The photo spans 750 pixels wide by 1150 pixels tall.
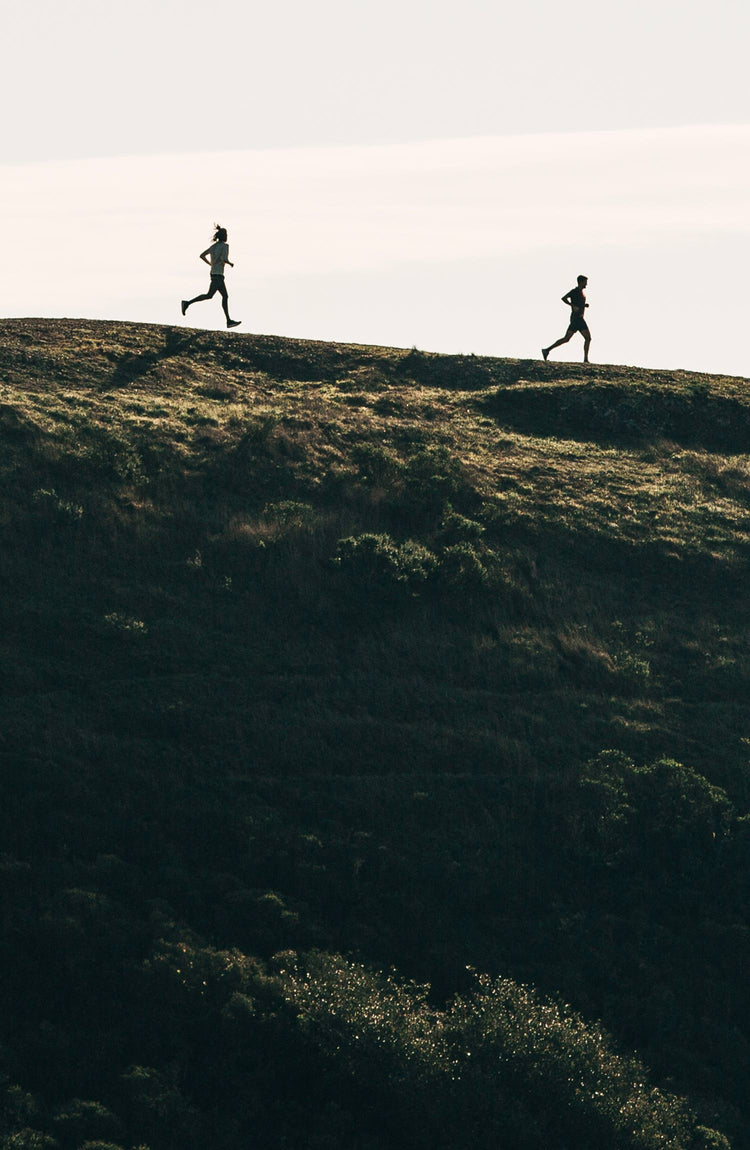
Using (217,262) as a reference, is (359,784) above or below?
below

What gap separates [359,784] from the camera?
51.1 ft

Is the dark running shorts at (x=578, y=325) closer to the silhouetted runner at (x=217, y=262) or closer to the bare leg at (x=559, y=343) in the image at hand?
the bare leg at (x=559, y=343)

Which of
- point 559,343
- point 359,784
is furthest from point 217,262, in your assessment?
point 359,784

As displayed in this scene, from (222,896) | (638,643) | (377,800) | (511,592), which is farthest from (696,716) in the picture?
(222,896)

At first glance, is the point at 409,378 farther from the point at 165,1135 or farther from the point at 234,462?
the point at 165,1135

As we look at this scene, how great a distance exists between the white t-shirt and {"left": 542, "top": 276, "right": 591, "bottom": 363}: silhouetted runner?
782 cm

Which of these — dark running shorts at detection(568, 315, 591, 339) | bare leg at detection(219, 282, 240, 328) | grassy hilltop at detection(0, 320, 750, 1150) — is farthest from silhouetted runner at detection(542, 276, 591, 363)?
bare leg at detection(219, 282, 240, 328)

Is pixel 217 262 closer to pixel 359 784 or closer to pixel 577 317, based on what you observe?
pixel 577 317

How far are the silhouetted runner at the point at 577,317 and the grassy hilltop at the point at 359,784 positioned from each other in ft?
12.7

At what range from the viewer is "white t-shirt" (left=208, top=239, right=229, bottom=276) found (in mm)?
26797

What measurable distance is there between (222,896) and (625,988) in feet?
14.8

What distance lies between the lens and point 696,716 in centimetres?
1830

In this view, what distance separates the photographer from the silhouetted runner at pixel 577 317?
28.5m

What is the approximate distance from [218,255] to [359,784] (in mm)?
15083
